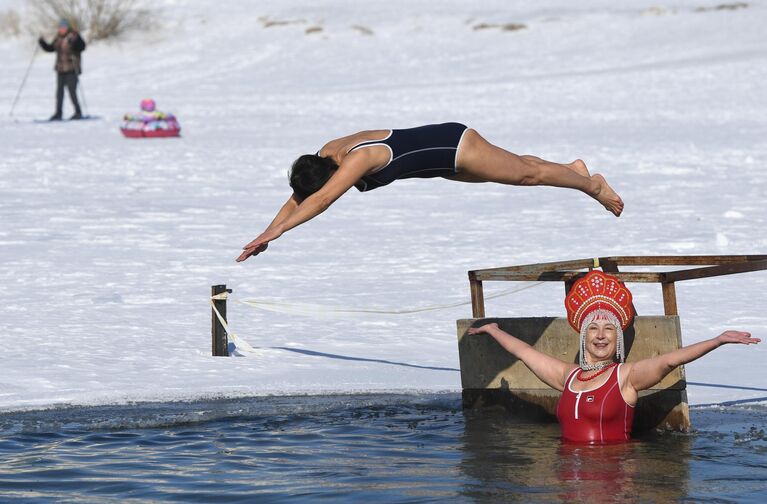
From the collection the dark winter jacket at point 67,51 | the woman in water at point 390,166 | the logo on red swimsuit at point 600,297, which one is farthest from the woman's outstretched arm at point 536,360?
the dark winter jacket at point 67,51

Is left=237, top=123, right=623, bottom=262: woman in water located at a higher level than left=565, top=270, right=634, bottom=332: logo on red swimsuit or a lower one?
higher

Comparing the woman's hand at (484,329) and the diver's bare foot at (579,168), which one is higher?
the diver's bare foot at (579,168)

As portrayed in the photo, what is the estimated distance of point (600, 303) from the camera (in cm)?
650

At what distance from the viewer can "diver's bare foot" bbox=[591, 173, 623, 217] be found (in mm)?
7727

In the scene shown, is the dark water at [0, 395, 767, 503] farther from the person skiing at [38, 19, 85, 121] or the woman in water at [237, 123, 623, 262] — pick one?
the person skiing at [38, 19, 85, 121]

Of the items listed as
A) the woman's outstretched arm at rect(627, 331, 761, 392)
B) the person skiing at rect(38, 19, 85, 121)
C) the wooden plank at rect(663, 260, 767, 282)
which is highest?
the person skiing at rect(38, 19, 85, 121)

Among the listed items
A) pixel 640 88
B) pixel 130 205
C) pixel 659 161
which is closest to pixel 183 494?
pixel 130 205

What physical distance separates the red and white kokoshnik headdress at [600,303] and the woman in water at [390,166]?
3.15 ft

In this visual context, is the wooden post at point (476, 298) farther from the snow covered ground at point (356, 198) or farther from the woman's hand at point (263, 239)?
the woman's hand at point (263, 239)

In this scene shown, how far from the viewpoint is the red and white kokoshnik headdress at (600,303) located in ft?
21.3

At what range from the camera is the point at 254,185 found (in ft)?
55.9

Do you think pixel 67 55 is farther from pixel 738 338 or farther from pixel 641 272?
pixel 738 338

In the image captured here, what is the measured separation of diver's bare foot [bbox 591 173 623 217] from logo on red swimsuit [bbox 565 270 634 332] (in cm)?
120

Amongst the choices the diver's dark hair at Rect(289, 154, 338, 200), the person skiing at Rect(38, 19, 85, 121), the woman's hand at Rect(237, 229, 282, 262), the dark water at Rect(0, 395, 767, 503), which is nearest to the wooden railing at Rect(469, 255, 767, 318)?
the dark water at Rect(0, 395, 767, 503)
